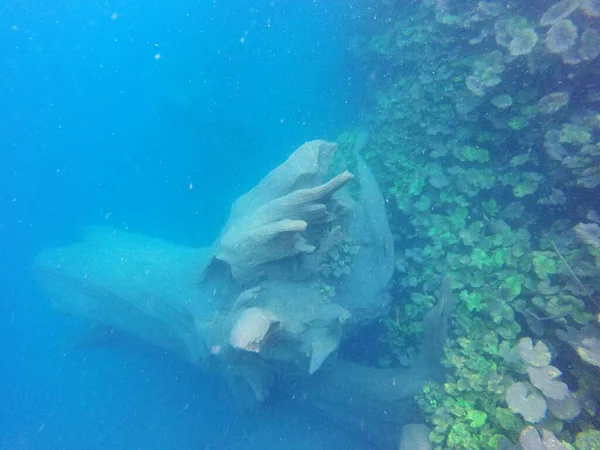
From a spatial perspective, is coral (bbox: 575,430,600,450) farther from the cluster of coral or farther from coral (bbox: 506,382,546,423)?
coral (bbox: 506,382,546,423)

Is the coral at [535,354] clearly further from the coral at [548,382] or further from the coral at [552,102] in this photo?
the coral at [552,102]

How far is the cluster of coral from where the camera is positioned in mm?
3734

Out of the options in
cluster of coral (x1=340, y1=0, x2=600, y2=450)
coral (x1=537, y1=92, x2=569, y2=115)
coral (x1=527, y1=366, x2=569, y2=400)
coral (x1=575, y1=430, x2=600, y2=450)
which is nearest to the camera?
coral (x1=575, y1=430, x2=600, y2=450)

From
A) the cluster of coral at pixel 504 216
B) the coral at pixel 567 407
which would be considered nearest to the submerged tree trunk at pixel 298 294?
the cluster of coral at pixel 504 216

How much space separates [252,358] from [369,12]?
943cm

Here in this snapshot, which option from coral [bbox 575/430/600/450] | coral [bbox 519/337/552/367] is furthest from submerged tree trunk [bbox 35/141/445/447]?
coral [bbox 575/430/600/450]

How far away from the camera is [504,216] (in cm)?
525

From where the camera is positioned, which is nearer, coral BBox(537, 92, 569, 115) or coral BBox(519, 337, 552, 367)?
coral BBox(519, 337, 552, 367)

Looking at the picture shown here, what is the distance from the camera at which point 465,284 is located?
496cm

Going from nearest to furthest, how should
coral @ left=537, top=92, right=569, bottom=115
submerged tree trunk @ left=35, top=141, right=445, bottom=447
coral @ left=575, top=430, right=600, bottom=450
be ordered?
1. coral @ left=575, top=430, right=600, bottom=450
2. coral @ left=537, top=92, right=569, bottom=115
3. submerged tree trunk @ left=35, top=141, right=445, bottom=447

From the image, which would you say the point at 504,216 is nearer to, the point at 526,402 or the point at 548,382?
the point at 548,382

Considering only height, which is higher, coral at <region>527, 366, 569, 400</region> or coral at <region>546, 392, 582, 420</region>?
coral at <region>527, 366, 569, 400</region>

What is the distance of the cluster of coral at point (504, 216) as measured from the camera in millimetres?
3734

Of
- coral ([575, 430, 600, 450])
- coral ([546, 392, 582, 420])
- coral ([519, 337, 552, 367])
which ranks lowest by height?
coral ([575, 430, 600, 450])
